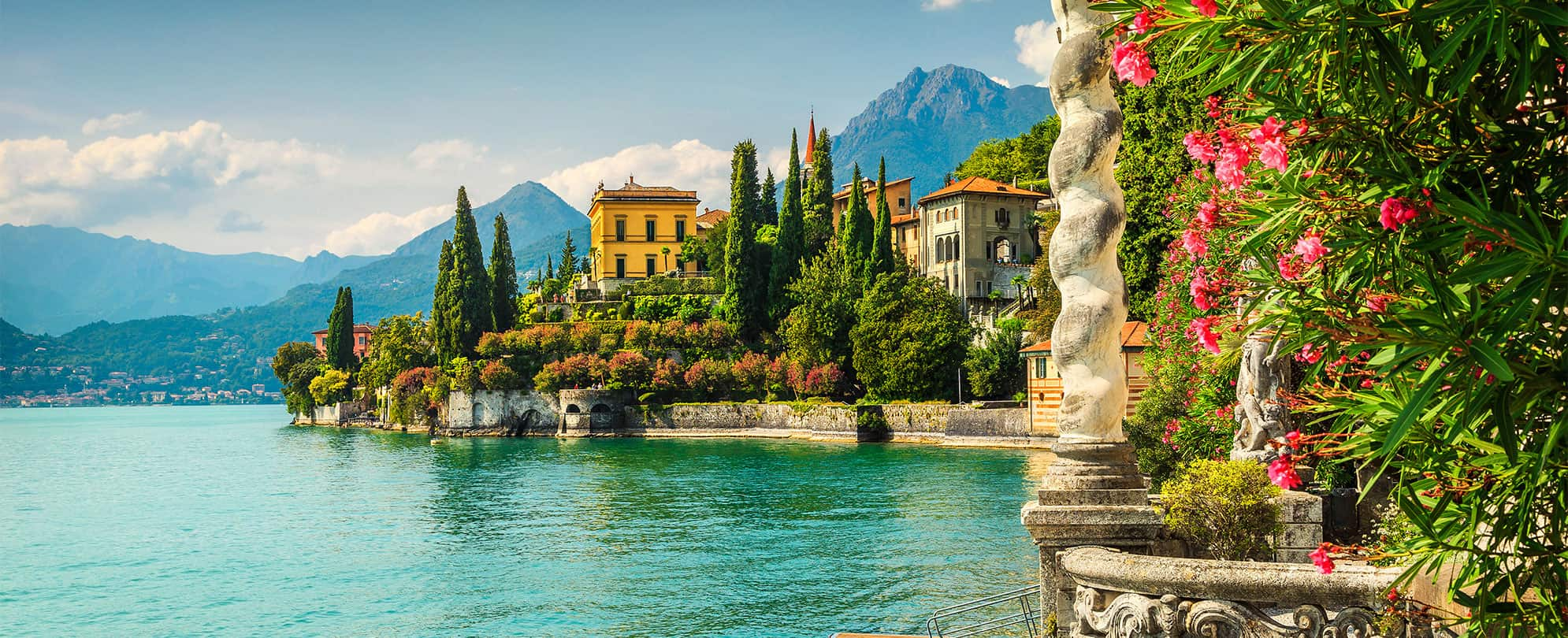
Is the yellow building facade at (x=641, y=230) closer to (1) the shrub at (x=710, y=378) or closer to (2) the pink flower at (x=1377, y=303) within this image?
(1) the shrub at (x=710, y=378)

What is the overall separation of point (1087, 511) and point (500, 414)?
6383 cm

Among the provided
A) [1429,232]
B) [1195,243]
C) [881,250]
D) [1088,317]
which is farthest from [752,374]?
[1429,232]

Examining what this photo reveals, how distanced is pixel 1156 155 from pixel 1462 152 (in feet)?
95.3

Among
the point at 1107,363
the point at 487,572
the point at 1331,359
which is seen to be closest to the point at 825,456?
the point at 487,572

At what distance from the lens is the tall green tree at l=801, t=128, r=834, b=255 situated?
227ft

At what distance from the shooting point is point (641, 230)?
85.6m

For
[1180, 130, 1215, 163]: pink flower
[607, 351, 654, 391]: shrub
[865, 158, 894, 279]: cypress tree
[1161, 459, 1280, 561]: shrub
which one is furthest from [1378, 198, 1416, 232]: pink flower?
[607, 351, 654, 391]: shrub

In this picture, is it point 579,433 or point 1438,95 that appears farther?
point 579,433

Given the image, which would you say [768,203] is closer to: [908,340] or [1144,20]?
[908,340]

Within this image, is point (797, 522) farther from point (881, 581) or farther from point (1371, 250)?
point (1371, 250)

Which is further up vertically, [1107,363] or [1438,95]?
[1438,95]

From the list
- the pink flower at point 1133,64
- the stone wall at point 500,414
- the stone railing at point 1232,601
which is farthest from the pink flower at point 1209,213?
the stone wall at point 500,414

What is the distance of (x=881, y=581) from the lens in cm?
1900

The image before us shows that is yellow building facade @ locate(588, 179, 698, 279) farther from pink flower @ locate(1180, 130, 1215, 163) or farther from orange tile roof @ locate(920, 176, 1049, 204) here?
pink flower @ locate(1180, 130, 1215, 163)
